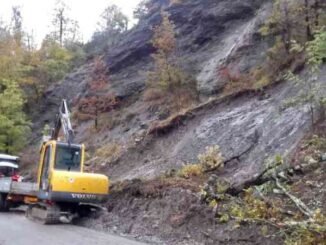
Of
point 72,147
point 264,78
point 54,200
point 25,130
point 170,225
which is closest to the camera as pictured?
point 170,225

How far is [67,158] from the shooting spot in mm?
16141

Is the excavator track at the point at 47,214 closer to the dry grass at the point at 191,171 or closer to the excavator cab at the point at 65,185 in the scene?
the excavator cab at the point at 65,185

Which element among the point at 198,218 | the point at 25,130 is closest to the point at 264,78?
the point at 198,218

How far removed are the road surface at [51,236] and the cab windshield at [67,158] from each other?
200 centimetres

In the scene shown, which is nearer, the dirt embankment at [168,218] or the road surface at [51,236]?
the dirt embankment at [168,218]

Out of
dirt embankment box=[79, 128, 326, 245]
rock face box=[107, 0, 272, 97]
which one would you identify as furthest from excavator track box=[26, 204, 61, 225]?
rock face box=[107, 0, 272, 97]

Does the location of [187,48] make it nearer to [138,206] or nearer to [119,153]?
[119,153]

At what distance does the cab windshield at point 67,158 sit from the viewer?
15.9 meters

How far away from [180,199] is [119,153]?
9650 mm

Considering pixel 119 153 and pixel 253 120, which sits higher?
pixel 253 120

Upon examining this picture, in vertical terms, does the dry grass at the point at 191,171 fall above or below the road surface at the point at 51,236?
above

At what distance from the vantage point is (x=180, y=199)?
537 inches

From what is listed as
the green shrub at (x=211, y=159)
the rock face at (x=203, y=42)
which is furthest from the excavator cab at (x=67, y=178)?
the rock face at (x=203, y=42)

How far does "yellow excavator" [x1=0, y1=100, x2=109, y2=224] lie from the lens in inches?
582
